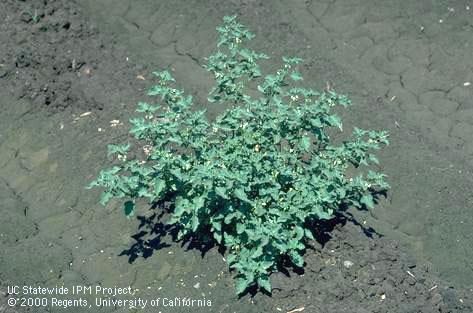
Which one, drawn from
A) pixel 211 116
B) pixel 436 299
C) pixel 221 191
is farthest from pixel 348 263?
pixel 211 116

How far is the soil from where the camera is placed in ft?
16.6

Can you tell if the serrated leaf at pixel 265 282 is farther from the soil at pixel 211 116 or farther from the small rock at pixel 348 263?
the small rock at pixel 348 263

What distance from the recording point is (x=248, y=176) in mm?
4688

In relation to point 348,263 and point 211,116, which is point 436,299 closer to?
point 348,263

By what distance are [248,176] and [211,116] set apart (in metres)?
1.97

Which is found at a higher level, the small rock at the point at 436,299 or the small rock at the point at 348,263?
the small rock at the point at 348,263

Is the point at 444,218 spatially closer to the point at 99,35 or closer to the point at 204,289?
the point at 204,289

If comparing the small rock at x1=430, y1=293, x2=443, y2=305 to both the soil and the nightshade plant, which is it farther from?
the nightshade plant

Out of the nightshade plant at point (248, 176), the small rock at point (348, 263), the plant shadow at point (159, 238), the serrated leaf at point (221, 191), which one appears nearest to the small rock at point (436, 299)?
the small rock at point (348, 263)

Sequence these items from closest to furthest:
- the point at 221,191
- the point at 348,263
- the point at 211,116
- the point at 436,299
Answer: the point at 221,191, the point at 436,299, the point at 348,263, the point at 211,116

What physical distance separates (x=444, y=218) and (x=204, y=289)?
188 centimetres

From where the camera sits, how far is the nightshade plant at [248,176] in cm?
457

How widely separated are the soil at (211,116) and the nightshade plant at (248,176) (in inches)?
14.9

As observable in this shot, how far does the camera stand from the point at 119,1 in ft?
27.1
